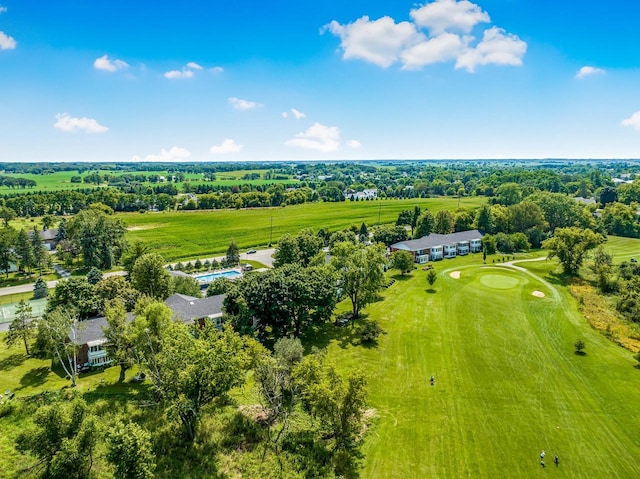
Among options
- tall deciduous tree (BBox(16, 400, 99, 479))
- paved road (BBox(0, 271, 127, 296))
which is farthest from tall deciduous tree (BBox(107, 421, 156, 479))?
paved road (BBox(0, 271, 127, 296))

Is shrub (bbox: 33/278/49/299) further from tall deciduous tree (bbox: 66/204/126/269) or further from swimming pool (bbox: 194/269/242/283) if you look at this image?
swimming pool (bbox: 194/269/242/283)

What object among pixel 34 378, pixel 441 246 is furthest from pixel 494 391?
pixel 441 246

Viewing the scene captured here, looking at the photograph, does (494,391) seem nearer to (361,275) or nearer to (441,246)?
(361,275)

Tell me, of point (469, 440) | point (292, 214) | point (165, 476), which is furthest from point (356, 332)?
point (292, 214)

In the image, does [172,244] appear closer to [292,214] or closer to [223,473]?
[292,214]

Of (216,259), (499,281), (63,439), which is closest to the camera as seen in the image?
(63,439)

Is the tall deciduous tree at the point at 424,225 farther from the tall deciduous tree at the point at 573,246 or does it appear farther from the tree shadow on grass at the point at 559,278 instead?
the tree shadow on grass at the point at 559,278
